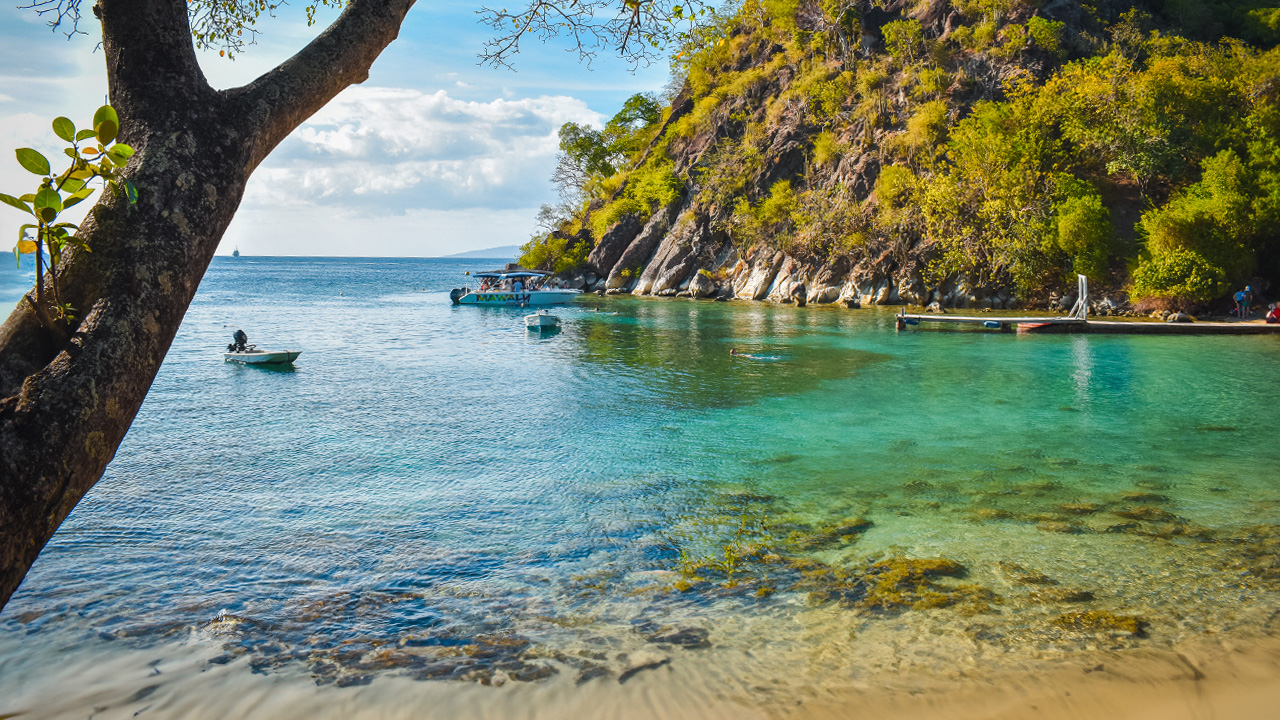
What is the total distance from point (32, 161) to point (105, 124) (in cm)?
29

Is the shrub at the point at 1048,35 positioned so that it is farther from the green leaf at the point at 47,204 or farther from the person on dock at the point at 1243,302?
the green leaf at the point at 47,204

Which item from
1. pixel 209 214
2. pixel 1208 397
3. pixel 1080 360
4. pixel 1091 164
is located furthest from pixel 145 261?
pixel 1091 164

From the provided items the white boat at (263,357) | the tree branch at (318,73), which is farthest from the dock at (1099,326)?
the tree branch at (318,73)

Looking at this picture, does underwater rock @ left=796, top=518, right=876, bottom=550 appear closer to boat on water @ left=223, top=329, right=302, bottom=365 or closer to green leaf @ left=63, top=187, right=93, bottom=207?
green leaf @ left=63, top=187, right=93, bottom=207

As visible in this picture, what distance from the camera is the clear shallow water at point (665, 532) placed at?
21.8 feet

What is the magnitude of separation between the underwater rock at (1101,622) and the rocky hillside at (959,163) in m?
37.2

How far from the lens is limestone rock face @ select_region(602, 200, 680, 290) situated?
72.5 meters

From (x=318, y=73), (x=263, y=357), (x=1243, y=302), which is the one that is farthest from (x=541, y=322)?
(x=318, y=73)

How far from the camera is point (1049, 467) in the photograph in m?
12.8

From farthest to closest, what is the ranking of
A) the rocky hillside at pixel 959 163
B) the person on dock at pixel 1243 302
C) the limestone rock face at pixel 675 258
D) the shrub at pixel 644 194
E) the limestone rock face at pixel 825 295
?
the shrub at pixel 644 194, the limestone rock face at pixel 675 258, the limestone rock face at pixel 825 295, the rocky hillside at pixel 959 163, the person on dock at pixel 1243 302

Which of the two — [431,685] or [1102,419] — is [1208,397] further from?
[431,685]

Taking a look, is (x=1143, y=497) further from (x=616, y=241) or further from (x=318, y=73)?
(x=616, y=241)

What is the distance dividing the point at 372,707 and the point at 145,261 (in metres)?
4.56

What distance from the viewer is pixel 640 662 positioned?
6371 mm
